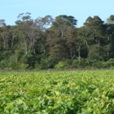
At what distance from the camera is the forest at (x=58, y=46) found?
6612cm

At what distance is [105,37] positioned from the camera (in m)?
69.9

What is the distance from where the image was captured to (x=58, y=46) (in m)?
67.6

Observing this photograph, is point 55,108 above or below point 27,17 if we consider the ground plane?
below

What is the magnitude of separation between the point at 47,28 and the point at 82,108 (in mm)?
69408

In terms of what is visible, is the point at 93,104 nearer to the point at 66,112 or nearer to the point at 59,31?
the point at 66,112

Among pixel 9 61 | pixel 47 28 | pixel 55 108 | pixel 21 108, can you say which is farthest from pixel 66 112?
pixel 47 28

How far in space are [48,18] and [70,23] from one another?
4.21 meters

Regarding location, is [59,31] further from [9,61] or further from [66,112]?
[66,112]

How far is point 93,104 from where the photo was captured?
6.73 m

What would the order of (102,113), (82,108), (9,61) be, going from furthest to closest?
(9,61)
(82,108)
(102,113)

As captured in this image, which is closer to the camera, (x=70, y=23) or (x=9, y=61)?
(x=9, y=61)

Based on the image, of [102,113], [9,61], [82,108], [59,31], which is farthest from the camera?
[59,31]

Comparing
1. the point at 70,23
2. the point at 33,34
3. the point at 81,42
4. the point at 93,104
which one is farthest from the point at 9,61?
the point at 93,104

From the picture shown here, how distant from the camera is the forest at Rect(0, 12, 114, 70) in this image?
66125mm
